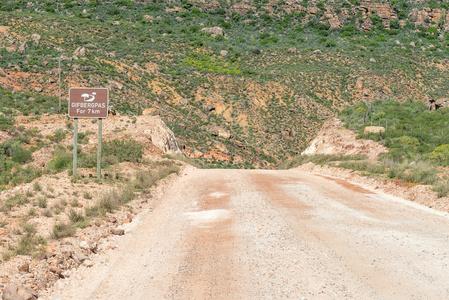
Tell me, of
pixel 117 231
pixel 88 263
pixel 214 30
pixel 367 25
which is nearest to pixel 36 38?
pixel 214 30

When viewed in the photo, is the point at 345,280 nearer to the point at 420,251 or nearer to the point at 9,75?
the point at 420,251

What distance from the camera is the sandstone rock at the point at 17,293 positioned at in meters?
5.48

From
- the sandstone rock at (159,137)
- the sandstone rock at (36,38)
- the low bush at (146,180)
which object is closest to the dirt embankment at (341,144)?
the sandstone rock at (159,137)

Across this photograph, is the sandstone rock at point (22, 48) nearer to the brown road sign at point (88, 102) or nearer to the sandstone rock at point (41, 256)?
the brown road sign at point (88, 102)

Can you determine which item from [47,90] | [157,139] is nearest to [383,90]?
[157,139]

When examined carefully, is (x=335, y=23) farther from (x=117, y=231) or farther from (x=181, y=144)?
(x=117, y=231)

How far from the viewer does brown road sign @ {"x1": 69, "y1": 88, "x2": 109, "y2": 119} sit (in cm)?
1585

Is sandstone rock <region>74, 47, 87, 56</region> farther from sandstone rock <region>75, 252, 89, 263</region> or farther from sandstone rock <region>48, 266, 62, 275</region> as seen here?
sandstone rock <region>48, 266, 62, 275</region>

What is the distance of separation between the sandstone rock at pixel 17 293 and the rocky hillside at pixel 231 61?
86.6 ft

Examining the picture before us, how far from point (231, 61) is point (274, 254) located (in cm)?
5780

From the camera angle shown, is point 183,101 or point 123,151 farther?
point 183,101

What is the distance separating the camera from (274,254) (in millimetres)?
7695

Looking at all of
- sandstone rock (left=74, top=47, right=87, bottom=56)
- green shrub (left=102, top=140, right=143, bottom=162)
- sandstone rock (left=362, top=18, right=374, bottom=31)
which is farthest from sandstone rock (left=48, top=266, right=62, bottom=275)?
sandstone rock (left=362, top=18, right=374, bottom=31)

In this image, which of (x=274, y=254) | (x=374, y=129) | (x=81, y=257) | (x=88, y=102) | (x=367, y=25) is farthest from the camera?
(x=367, y=25)
